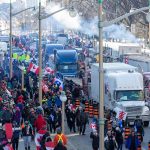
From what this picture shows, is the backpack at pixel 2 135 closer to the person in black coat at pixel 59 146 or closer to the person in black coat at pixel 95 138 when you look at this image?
the person in black coat at pixel 95 138

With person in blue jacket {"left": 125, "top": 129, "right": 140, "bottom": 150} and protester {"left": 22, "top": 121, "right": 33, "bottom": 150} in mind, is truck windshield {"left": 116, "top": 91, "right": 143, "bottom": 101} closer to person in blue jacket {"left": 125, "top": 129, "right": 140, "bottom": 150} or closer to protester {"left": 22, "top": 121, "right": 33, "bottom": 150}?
protester {"left": 22, "top": 121, "right": 33, "bottom": 150}

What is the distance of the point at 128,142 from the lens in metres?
28.8

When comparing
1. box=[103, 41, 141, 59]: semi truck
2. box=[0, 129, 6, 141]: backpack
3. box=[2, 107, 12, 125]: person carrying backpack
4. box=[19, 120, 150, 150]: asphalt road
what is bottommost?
box=[19, 120, 150, 150]: asphalt road

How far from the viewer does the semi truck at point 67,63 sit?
6231 centimetres

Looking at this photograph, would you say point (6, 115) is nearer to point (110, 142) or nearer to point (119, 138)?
point (119, 138)

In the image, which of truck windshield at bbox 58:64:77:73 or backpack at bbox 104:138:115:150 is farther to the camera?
truck windshield at bbox 58:64:77:73

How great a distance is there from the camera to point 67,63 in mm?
62719

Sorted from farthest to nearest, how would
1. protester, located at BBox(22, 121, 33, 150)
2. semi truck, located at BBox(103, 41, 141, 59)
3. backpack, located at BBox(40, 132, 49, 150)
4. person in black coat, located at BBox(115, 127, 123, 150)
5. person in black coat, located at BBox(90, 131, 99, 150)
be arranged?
1. semi truck, located at BBox(103, 41, 141, 59)
2. person in black coat, located at BBox(115, 127, 123, 150)
3. protester, located at BBox(22, 121, 33, 150)
4. person in black coat, located at BBox(90, 131, 99, 150)
5. backpack, located at BBox(40, 132, 49, 150)

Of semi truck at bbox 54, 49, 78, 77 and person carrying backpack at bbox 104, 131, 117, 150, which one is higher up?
semi truck at bbox 54, 49, 78, 77

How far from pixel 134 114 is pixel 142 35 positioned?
66147mm

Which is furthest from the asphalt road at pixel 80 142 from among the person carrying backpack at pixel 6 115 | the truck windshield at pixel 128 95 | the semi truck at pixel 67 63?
the semi truck at pixel 67 63

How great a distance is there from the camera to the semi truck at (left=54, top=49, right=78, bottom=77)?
62312 mm

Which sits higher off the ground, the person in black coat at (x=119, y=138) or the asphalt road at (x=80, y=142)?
the person in black coat at (x=119, y=138)

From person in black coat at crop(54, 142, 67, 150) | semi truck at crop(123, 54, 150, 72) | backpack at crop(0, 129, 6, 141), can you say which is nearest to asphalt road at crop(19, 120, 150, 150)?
backpack at crop(0, 129, 6, 141)
